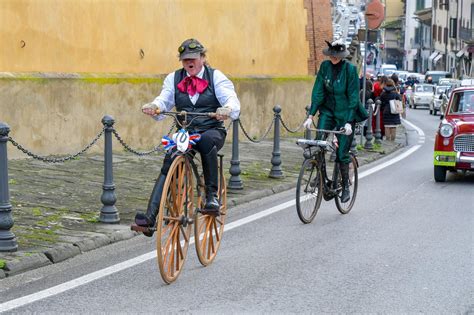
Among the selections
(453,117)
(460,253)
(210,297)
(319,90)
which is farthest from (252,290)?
(453,117)

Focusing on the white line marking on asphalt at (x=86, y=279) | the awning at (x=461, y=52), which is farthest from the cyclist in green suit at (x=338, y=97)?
the awning at (x=461, y=52)

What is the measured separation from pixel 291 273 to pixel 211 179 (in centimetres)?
97

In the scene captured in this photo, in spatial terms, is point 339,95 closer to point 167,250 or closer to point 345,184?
point 345,184

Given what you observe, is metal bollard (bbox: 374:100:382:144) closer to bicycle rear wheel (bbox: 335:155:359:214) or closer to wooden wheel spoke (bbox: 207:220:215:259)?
bicycle rear wheel (bbox: 335:155:359:214)

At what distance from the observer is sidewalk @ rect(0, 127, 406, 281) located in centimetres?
911

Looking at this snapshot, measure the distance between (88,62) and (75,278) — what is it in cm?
1052

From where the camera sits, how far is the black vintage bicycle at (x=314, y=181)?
1110cm

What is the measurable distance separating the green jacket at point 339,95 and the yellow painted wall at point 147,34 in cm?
653

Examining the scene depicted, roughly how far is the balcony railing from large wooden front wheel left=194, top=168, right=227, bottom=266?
6739 cm

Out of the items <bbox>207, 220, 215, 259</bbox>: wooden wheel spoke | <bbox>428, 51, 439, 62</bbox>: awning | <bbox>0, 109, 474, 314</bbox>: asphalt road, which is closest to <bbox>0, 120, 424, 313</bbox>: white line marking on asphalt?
<bbox>0, 109, 474, 314</bbox>: asphalt road

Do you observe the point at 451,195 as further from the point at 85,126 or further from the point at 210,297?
the point at 210,297

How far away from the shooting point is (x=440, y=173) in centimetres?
1582

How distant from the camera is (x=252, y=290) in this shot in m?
7.68

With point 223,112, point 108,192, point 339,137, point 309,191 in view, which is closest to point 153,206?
point 223,112
